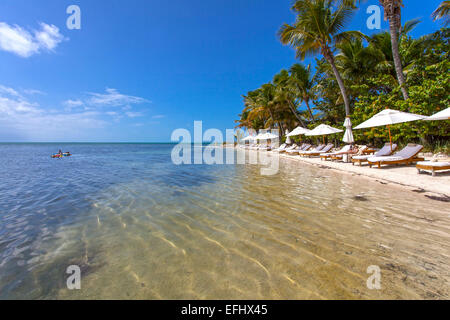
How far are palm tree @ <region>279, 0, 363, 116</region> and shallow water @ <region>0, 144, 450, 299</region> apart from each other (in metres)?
11.4

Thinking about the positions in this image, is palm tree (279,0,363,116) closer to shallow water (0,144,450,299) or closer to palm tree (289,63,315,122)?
palm tree (289,63,315,122)

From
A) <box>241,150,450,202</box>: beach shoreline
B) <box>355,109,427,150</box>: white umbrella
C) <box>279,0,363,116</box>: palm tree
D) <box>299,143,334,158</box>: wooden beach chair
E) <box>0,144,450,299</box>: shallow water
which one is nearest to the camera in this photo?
Result: <box>0,144,450,299</box>: shallow water

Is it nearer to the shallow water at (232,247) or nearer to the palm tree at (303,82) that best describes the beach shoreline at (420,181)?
the shallow water at (232,247)

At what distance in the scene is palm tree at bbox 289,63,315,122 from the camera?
19484 mm

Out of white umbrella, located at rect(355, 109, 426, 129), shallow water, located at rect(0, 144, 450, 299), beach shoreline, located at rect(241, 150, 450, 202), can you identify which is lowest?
shallow water, located at rect(0, 144, 450, 299)

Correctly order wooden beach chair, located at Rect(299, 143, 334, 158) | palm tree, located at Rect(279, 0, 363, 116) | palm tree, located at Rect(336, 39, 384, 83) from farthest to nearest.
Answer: palm tree, located at Rect(336, 39, 384, 83) → wooden beach chair, located at Rect(299, 143, 334, 158) → palm tree, located at Rect(279, 0, 363, 116)

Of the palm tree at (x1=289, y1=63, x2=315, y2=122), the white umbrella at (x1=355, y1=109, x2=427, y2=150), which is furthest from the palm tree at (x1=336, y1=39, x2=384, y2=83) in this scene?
the white umbrella at (x1=355, y1=109, x2=427, y2=150)

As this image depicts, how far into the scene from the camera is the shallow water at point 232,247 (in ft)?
6.16

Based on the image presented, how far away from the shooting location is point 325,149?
13930 mm

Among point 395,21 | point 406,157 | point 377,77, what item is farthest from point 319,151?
point 395,21

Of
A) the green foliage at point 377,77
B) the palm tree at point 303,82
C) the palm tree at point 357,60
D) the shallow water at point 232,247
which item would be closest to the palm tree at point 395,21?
the green foliage at point 377,77

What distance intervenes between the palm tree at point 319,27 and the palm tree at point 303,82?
23.1 feet
